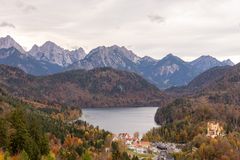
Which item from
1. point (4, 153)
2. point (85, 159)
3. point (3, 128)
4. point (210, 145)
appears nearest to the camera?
point (4, 153)

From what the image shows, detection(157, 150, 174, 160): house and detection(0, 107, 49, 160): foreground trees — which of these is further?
detection(157, 150, 174, 160): house

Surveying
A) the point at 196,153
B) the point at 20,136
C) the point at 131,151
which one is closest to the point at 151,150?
the point at 131,151

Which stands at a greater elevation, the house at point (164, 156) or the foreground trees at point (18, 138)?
the foreground trees at point (18, 138)

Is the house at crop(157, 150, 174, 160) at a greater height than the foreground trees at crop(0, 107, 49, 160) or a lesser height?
lesser

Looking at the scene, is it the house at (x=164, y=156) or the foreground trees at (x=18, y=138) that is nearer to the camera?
the foreground trees at (x=18, y=138)

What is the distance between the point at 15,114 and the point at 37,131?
9.00 metres

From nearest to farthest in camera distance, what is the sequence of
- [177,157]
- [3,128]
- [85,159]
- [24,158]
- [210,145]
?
[24,158]
[3,128]
[85,159]
[177,157]
[210,145]

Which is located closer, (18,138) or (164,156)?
(18,138)

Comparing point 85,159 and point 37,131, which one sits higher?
point 37,131

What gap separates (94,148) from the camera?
17712 centimetres

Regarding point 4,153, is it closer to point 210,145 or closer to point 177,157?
point 177,157

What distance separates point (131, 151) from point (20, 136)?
92.6 meters

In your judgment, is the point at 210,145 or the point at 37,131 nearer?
the point at 37,131

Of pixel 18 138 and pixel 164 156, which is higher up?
pixel 18 138
